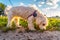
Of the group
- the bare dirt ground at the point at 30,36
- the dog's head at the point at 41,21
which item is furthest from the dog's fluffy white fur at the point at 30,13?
the bare dirt ground at the point at 30,36

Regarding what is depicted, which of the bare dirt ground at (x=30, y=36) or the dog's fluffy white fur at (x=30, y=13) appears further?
the dog's fluffy white fur at (x=30, y=13)

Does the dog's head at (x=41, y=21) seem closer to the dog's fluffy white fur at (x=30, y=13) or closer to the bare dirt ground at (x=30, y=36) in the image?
the dog's fluffy white fur at (x=30, y=13)

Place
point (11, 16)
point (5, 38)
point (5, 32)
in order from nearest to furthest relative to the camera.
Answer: point (5, 38)
point (5, 32)
point (11, 16)

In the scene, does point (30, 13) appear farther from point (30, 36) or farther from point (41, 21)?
point (30, 36)

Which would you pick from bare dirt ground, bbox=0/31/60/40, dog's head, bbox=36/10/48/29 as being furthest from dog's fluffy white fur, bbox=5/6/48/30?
bare dirt ground, bbox=0/31/60/40

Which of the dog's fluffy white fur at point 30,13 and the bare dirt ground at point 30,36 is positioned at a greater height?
the dog's fluffy white fur at point 30,13

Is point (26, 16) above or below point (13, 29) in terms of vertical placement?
above

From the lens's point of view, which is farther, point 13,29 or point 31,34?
point 13,29

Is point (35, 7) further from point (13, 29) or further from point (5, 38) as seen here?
point (5, 38)

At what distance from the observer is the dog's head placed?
5637mm

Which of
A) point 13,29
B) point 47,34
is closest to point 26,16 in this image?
point 13,29

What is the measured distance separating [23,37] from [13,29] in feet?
3.29

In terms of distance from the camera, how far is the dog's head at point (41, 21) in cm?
564

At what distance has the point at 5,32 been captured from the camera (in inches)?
220
